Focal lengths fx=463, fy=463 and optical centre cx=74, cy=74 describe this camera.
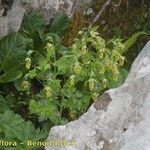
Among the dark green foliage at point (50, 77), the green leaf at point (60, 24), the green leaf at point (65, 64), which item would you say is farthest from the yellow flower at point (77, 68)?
the green leaf at point (60, 24)

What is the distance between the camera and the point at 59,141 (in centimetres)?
332

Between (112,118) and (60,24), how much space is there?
2319mm

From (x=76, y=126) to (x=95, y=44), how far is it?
0.86 metres

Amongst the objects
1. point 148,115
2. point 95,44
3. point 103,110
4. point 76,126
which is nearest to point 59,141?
point 76,126

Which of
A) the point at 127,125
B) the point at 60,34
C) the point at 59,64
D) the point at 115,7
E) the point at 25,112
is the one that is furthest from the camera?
the point at 115,7

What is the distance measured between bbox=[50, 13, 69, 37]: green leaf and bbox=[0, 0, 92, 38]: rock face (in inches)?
8.0

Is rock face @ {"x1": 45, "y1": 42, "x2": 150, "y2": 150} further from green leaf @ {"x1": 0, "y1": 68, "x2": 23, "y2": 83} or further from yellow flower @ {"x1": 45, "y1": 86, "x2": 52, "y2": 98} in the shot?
green leaf @ {"x1": 0, "y1": 68, "x2": 23, "y2": 83}

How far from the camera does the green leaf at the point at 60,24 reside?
543 centimetres

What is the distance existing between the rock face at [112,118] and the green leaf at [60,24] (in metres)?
2.06

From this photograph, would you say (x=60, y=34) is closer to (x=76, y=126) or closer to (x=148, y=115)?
(x=76, y=126)

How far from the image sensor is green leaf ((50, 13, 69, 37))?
543 cm

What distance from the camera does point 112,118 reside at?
3.36m

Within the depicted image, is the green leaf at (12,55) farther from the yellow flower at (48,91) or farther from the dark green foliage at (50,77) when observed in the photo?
the yellow flower at (48,91)

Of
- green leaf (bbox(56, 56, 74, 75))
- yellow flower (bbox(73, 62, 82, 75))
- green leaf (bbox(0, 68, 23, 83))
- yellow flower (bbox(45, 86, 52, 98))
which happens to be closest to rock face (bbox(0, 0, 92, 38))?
green leaf (bbox(0, 68, 23, 83))
